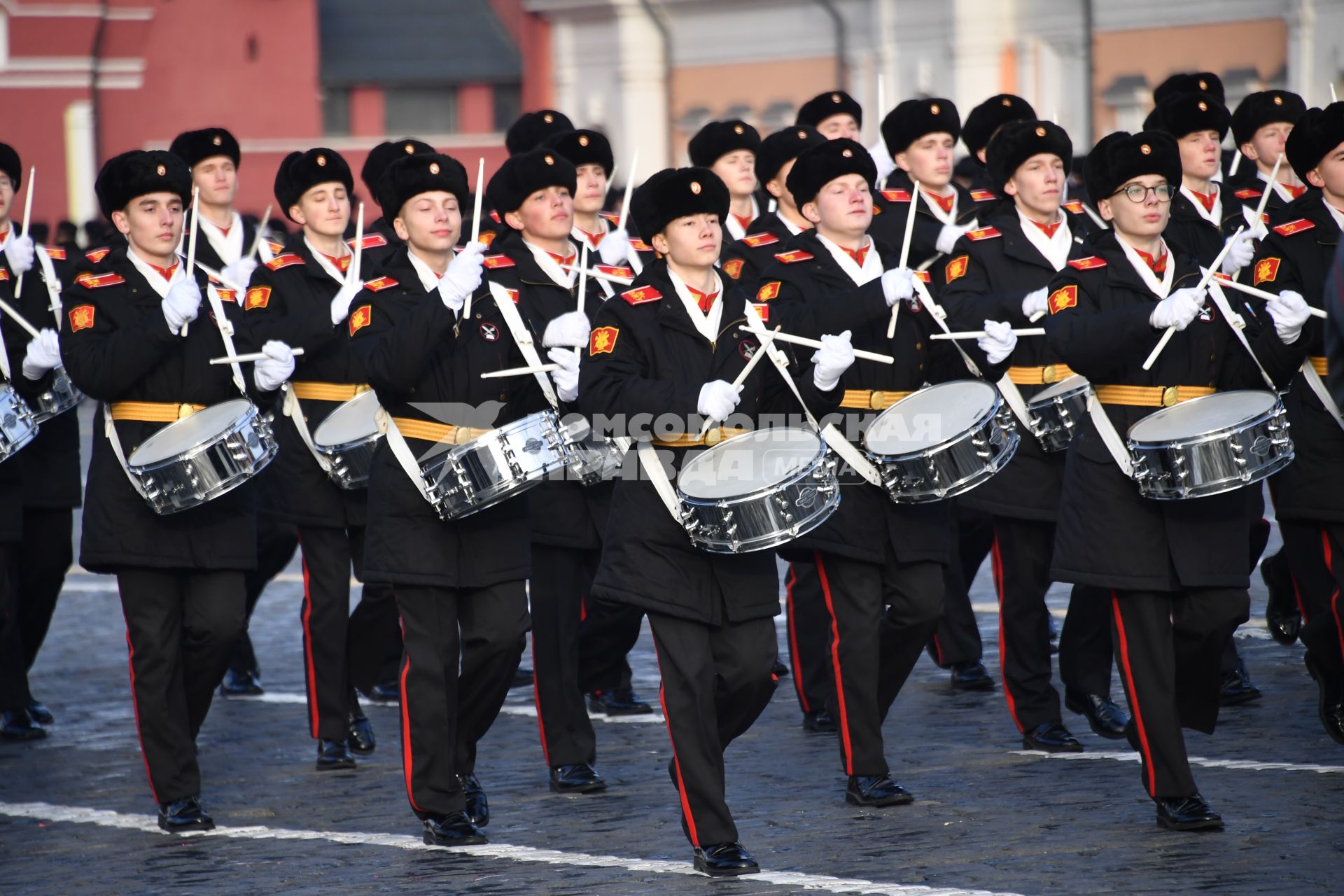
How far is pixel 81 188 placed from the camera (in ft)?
140

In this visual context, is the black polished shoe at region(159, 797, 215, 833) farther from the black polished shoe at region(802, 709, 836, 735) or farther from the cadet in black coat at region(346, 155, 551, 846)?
the black polished shoe at region(802, 709, 836, 735)

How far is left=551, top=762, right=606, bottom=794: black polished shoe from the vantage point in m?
7.86

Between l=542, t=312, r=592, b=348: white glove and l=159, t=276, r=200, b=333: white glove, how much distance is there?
3.72 ft

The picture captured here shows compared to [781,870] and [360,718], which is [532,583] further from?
[781,870]

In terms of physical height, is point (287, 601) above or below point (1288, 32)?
below

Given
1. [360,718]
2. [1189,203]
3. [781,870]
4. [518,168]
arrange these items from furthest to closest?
[1189,203]
[360,718]
[518,168]
[781,870]

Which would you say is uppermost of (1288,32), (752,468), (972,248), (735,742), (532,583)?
(1288,32)

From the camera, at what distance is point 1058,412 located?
8.32 metres

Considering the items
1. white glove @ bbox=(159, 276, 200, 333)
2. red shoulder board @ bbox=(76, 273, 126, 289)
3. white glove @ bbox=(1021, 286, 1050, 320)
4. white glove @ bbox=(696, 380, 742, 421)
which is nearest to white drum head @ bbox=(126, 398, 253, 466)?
white glove @ bbox=(159, 276, 200, 333)

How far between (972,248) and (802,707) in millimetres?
1824

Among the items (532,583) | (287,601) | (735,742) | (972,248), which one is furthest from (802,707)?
(287,601)

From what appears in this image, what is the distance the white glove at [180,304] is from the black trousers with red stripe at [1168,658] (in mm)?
3033

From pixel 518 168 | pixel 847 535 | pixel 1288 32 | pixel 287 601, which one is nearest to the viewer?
pixel 847 535

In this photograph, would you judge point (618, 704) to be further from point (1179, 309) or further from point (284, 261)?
point (1179, 309)
